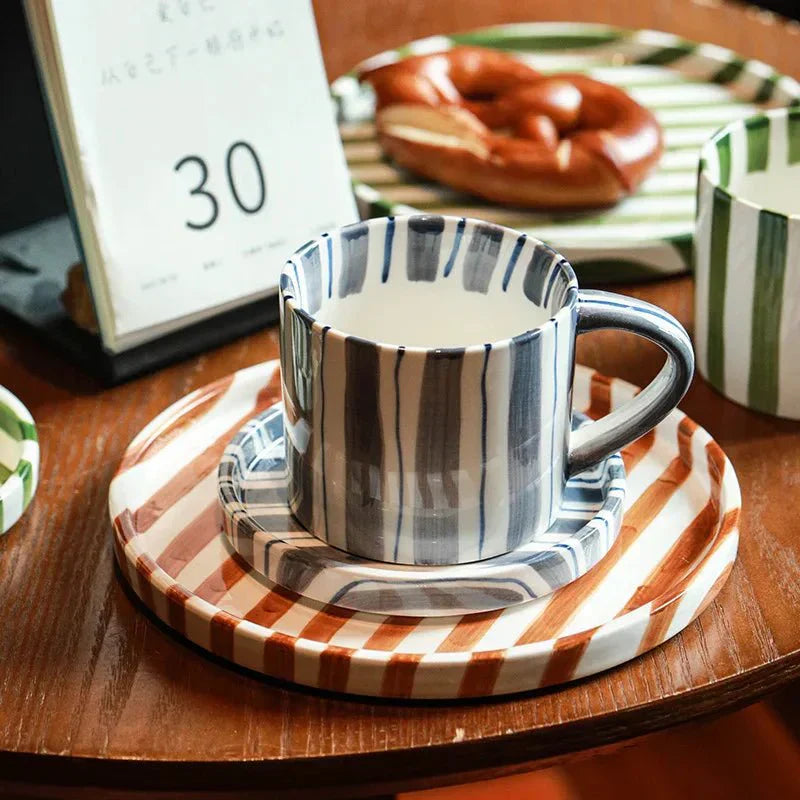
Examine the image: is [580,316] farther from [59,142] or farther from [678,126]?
[678,126]

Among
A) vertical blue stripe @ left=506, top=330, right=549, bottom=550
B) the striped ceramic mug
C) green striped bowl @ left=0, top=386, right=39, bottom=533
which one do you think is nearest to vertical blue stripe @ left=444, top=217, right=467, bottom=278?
the striped ceramic mug

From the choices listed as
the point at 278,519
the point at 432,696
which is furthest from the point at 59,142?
the point at 432,696

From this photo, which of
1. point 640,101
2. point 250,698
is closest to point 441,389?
point 250,698

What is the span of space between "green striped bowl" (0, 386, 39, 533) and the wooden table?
18 millimetres

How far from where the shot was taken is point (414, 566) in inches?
20.3

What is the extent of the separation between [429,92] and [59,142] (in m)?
0.39

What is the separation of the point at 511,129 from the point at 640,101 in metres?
0.16

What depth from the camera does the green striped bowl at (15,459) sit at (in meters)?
0.57

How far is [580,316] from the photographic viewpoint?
1.67 feet

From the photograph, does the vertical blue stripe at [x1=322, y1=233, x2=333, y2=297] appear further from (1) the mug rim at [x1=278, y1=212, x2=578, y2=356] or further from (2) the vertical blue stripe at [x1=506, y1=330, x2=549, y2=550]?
(2) the vertical blue stripe at [x1=506, y1=330, x2=549, y2=550]

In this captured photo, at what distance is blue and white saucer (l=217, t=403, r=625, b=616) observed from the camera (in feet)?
1.65

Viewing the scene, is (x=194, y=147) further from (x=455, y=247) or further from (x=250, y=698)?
(x=250, y=698)

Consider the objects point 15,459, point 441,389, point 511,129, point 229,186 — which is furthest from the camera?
point 511,129

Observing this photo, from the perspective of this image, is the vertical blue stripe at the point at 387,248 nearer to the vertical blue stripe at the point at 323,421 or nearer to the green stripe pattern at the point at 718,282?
the vertical blue stripe at the point at 323,421
